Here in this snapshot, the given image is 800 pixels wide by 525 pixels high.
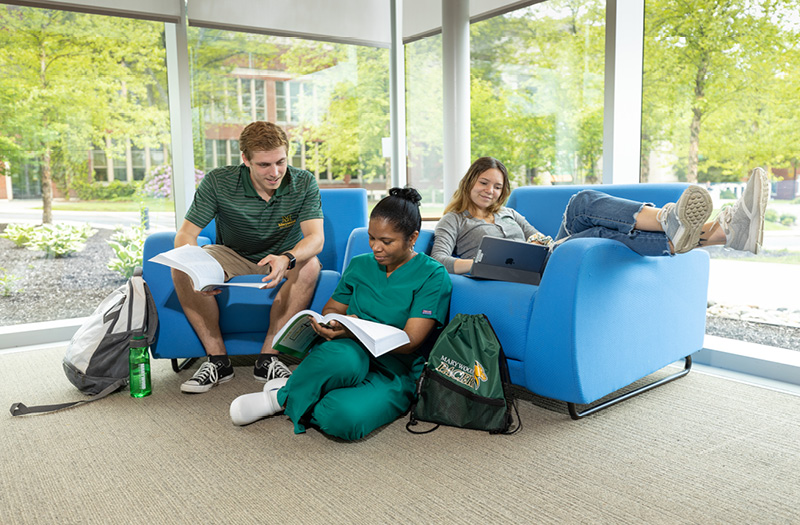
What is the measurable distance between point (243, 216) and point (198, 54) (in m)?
2.02

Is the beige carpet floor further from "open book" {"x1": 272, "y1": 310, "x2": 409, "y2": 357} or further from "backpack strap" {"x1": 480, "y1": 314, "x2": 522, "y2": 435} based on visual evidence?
"open book" {"x1": 272, "y1": 310, "x2": 409, "y2": 357}

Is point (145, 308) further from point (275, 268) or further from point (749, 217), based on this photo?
point (749, 217)

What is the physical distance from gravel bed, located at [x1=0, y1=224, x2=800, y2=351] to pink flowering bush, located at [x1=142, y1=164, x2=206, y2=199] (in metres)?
0.38

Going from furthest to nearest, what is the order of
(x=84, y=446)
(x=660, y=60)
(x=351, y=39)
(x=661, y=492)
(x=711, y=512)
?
(x=351, y=39)
(x=660, y=60)
(x=84, y=446)
(x=661, y=492)
(x=711, y=512)

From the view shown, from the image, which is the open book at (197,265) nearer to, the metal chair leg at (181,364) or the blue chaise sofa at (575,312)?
the blue chaise sofa at (575,312)

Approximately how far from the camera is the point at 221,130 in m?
4.27

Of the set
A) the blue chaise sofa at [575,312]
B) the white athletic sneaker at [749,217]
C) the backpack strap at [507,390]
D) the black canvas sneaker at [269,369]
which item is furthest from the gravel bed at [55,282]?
the white athletic sneaker at [749,217]

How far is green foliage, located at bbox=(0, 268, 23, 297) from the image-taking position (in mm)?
3773

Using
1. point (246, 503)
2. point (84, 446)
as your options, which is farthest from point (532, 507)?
point (84, 446)

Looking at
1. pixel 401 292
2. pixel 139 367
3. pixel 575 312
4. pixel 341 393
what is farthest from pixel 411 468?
pixel 139 367

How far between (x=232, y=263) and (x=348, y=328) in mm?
951

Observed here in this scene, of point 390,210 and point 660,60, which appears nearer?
point 390,210

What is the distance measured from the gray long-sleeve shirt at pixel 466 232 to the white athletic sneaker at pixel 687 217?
31.0 inches

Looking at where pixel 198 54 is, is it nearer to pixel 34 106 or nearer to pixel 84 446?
pixel 34 106
